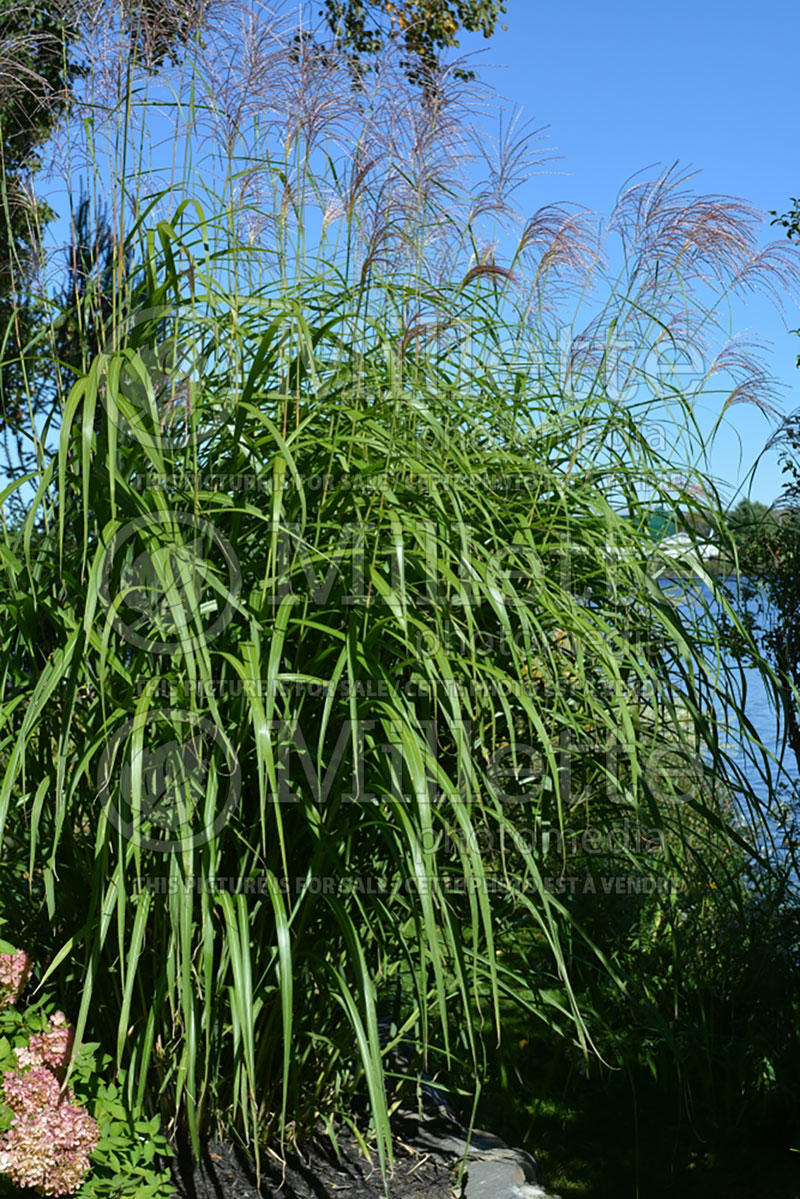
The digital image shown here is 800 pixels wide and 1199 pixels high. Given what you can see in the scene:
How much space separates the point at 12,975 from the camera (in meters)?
1.79

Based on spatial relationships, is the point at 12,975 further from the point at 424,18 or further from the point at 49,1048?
the point at 424,18

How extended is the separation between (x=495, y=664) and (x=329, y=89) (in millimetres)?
1131

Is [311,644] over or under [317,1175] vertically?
over

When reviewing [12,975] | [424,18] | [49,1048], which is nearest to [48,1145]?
[49,1048]

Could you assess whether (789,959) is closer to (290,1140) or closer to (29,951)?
(290,1140)

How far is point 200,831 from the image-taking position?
166 cm

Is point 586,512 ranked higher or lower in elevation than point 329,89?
lower

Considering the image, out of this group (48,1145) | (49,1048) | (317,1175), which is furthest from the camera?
(317,1175)

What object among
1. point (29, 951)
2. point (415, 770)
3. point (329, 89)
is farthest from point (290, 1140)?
point (329, 89)

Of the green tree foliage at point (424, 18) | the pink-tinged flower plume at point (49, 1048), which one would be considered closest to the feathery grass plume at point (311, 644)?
the pink-tinged flower plume at point (49, 1048)

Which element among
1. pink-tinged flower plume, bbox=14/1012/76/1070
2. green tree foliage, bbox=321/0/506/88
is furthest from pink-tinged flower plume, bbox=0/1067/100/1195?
green tree foliage, bbox=321/0/506/88

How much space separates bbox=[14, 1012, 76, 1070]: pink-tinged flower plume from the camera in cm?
171

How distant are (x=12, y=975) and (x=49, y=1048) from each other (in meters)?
0.14

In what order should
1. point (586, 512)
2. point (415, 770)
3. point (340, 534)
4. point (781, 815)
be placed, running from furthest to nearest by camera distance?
point (781, 815)
point (586, 512)
point (340, 534)
point (415, 770)
